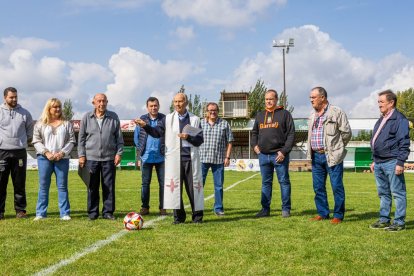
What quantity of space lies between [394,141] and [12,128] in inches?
226

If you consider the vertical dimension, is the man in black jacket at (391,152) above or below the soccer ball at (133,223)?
above

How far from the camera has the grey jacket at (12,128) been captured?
25.3ft

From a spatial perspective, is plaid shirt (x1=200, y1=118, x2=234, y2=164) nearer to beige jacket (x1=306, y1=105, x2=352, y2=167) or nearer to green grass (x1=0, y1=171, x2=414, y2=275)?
green grass (x1=0, y1=171, x2=414, y2=275)

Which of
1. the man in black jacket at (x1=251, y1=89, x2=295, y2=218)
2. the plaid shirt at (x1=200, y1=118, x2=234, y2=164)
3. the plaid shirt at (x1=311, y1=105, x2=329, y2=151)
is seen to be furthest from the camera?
the plaid shirt at (x1=200, y1=118, x2=234, y2=164)

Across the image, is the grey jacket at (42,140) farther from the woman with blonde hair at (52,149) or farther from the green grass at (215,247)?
the green grass at (215,247)

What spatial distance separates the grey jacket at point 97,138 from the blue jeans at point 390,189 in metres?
3.92

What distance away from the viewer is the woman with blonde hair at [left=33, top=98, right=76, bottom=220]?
7570mm

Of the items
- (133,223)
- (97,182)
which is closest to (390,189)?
(133,223)

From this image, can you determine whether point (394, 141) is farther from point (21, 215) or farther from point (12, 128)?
point (21, 215)

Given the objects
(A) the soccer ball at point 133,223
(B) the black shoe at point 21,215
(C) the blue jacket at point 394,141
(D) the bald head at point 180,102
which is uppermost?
(D) the bald head at point 180,102

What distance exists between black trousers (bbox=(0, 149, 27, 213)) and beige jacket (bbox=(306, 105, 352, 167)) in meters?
4.87

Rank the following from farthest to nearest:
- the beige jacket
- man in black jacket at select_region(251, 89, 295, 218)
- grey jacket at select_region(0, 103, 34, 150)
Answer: man in black jacket at select_region(251, 89, 295, 218) → grey jacket at select_region(0, 103, 34, 150) → the beige jacket

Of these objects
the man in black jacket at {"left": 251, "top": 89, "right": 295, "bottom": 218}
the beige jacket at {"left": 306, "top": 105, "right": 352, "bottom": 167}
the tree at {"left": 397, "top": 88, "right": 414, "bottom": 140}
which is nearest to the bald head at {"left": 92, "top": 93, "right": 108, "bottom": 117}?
the man in black jacket at {"left": 251, "top": 89, "right": 295, "bottom": 218}

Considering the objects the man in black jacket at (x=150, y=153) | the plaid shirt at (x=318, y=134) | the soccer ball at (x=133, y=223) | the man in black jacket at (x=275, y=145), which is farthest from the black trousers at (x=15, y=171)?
the plaid shirt at (x=318, y=134)
